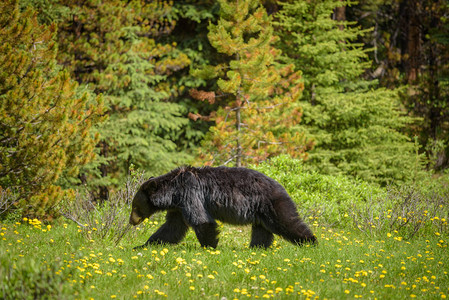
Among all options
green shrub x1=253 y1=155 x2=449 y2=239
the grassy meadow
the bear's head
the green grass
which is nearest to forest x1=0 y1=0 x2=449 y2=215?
green shrub x1=253 y1=155 x2=449 y2=239

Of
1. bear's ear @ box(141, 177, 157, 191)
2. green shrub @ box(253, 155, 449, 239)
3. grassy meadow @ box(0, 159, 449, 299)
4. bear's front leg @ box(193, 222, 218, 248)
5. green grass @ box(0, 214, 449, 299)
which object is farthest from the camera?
green shrub @ box(253, 155, 449, 239)

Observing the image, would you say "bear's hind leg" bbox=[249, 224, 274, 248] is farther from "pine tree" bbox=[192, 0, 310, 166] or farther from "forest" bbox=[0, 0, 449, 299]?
"pine tree" bbox=[192, 0, 310, 166]

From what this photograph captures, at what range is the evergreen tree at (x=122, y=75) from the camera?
1275cm

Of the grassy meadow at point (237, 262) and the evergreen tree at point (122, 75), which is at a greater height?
the evergreen tree at point (122, 75)

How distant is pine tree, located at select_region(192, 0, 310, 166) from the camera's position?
37.4 feet

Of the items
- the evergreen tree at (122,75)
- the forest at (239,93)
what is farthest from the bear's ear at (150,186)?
the evergreen tree at (122,75)

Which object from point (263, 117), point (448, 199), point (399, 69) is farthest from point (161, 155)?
point (399, 69)

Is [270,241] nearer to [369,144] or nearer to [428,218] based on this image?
[428,218]

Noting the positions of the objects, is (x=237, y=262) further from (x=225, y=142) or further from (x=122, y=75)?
(x=122, y=75)

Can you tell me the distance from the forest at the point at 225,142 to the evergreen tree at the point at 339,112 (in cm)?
7

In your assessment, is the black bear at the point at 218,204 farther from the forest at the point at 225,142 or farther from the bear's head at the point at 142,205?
the forest at the point at 225,142

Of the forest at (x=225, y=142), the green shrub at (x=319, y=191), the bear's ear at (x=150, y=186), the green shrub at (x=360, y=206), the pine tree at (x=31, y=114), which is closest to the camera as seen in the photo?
the forest at (x=225, y=142)

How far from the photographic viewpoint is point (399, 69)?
19.4m

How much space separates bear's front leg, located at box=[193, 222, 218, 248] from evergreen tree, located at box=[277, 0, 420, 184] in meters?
7.73
